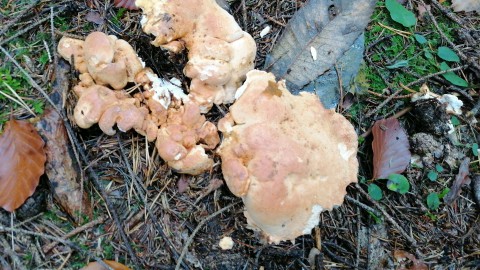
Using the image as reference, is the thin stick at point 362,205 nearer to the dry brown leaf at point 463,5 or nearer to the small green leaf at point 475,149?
the small green leaf at point 475,149

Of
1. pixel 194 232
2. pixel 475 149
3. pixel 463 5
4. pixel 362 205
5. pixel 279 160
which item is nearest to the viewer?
pixel 279 160

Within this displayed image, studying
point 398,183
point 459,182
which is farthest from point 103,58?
point 459,182

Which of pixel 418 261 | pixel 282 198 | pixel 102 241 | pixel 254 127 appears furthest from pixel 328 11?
pixel 102 241

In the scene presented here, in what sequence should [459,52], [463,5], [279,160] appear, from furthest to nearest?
[463,5], [459,52], [279,160]

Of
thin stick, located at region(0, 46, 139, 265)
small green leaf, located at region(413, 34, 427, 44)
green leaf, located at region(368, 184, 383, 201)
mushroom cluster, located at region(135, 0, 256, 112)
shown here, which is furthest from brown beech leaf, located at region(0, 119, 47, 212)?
small green leaf, located at region(413, 34, 427, 44)

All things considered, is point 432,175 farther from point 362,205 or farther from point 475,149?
point 362,205

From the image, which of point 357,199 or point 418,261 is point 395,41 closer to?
point 357,199

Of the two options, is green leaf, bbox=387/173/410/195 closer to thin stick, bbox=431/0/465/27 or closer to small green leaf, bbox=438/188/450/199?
small green leaf, bbox=438/188/450/199
